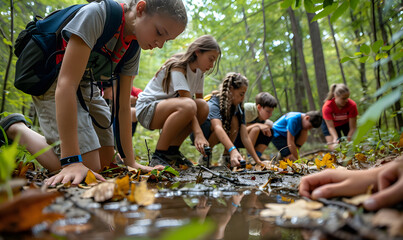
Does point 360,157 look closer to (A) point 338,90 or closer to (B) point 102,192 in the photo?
(B) point 102,192

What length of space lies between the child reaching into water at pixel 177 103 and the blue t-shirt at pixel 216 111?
39cm

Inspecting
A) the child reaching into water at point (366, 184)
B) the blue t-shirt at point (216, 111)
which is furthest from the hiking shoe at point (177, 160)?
the child reaching into water at point (366, 184)

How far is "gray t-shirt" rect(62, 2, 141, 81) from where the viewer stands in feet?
5.53

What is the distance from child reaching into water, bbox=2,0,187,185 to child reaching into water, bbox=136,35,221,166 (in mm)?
559

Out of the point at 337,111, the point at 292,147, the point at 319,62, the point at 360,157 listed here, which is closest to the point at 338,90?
the point at 337,111

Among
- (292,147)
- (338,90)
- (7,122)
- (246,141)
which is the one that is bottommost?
(292,147)

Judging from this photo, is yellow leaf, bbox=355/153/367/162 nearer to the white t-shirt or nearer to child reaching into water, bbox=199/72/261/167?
child reaching into water, bbox=199/72/261/167

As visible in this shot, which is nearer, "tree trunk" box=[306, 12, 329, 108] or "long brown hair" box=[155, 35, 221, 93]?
"long brown hair" box=[155, 35, 221, 93]

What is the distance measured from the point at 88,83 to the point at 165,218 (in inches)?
78.5

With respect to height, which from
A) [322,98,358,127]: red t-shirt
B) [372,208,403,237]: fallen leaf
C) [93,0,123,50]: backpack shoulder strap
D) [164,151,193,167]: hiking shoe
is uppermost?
[93,0,123,50]: backpack shoulder strap

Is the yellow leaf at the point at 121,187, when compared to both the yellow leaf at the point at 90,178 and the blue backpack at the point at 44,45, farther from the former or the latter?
the blue backpack at the point at 44,45

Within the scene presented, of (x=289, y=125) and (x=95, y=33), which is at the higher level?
(x=95, y=33)

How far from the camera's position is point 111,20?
6.23 feet

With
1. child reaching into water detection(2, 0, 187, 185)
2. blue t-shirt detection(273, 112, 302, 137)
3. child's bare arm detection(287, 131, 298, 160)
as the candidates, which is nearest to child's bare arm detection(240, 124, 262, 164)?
Answer: child's bare arm detection(287, 131, 298, 160)
